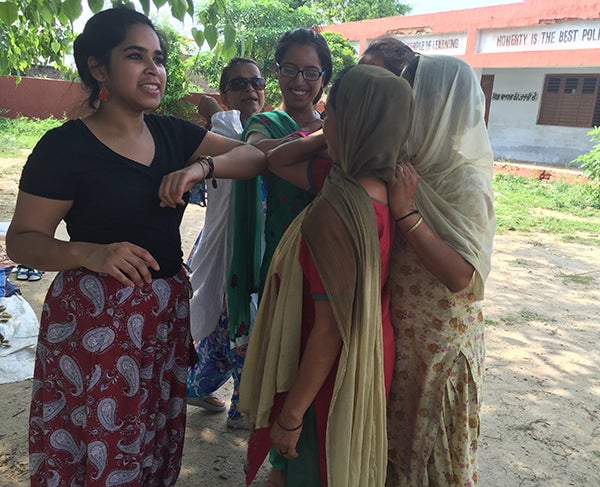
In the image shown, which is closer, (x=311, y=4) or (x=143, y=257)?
(x=143, y=257)

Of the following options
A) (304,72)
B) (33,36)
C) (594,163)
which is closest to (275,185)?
(304,72)

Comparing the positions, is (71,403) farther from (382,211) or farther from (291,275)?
(382,211)

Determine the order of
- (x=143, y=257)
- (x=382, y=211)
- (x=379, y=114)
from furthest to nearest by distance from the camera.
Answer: (x=143, y=257) → (x=382, y=211) → (x=379, y=114)

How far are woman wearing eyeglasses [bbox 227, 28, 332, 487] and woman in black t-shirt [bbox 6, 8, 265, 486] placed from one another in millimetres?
292

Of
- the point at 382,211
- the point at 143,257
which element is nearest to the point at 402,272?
the point at 382,211

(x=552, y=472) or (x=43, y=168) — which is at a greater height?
(x=43, y=168)

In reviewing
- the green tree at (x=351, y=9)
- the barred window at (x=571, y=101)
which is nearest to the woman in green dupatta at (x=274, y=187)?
the barred window at (x=571, y=101)

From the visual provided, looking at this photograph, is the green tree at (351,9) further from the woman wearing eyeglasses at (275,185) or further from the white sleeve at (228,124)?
the woman wearing eyeglasses at (275,185)

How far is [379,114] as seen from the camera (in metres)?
1.17

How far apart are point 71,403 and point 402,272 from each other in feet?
3.41

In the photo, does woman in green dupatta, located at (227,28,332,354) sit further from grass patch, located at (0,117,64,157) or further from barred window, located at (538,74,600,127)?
barred window, located at (538,74,600,127)

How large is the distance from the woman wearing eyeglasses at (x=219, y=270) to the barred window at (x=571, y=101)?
1139 cm

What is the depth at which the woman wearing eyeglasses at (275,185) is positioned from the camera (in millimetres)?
1855

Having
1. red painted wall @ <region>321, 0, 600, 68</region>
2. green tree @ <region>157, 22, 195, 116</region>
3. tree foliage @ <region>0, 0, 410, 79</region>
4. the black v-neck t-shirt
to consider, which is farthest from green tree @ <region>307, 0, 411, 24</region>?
the black v-neck t-shirt
